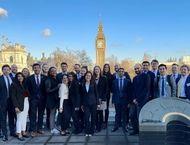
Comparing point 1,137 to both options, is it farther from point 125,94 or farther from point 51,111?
point 125,94

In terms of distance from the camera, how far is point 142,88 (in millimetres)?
9312

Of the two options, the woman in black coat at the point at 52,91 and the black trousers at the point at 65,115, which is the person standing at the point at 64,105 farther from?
the woman in black coat at the point at 52,91

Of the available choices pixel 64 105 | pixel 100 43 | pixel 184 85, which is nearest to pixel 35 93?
pixel 64 105

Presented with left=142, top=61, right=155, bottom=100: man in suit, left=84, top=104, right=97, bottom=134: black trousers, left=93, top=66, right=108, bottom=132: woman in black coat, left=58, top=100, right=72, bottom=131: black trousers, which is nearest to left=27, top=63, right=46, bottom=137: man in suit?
left=58, top=100, right=72, bottom=131: black trousers

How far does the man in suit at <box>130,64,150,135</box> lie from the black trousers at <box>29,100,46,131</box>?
2540 millimetres

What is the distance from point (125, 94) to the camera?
9977 millimetres

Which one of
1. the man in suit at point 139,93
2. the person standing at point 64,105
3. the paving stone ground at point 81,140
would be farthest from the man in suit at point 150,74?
the person standing at point 64,105

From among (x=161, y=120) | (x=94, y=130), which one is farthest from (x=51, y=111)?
(x=161, y=120)

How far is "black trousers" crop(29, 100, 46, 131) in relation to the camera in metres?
9.73

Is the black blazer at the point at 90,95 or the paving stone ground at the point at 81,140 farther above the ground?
the black blazer at the point at 90,95

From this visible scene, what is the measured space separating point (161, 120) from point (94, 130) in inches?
118

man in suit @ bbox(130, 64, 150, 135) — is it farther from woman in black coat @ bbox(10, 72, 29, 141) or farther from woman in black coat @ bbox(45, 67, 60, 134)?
woman in black coat @ bbox(10, 72, 29, 141)

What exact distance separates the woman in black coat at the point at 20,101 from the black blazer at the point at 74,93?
1.20m

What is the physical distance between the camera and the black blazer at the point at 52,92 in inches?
385
